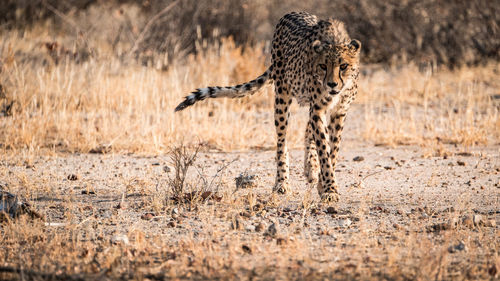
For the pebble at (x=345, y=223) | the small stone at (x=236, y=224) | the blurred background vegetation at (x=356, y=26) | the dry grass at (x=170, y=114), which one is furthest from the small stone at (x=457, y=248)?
the blurred background vegetation at (x=356, y=26)

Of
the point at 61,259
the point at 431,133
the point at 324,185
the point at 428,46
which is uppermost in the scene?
the point at 428,46

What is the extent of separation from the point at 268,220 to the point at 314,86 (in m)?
1.14

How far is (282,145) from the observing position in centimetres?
534

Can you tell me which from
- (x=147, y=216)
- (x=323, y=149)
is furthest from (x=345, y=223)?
(x=147, y=216)

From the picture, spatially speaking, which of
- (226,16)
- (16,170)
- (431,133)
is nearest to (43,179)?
(16,170)

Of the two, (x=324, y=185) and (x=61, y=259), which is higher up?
(x=324, y=185)

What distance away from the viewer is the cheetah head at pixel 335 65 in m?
4.52

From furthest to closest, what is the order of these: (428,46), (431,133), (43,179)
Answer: (428,46)
(431,133)
(43,179)

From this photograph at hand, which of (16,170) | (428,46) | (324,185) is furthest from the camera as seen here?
(428,46)

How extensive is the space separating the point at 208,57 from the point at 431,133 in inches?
140

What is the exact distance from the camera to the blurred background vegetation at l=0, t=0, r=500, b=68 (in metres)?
11.2

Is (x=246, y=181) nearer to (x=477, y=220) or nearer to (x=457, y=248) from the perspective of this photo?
(x=477, y=220)

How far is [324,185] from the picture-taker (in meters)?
4.80

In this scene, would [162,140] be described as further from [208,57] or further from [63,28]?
[63,28]
